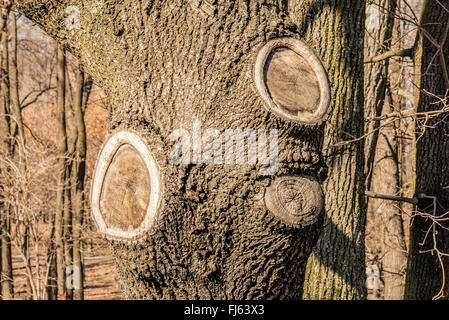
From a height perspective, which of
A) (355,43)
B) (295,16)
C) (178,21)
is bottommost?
(178,21)

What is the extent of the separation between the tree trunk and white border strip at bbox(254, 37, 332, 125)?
11.0ft

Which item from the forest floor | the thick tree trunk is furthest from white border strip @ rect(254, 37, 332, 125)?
the forest floor

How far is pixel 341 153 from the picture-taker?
394cm

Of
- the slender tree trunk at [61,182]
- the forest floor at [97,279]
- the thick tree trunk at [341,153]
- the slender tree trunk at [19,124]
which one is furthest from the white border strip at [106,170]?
the forest floor at [97,279]

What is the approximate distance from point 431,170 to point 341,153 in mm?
1713

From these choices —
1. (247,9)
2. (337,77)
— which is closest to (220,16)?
(247,9)

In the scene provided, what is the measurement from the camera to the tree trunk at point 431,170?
16.4 ft

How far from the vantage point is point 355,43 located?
3855 mm

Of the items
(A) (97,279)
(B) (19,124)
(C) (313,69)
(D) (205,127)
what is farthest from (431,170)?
(A) (97,279)

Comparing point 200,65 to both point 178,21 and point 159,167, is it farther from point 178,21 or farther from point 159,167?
point 159,167

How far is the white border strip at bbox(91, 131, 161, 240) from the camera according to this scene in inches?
77.6

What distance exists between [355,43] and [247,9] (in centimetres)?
209

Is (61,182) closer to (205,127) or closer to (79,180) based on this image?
(79,180)

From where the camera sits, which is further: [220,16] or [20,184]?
[20,184]
